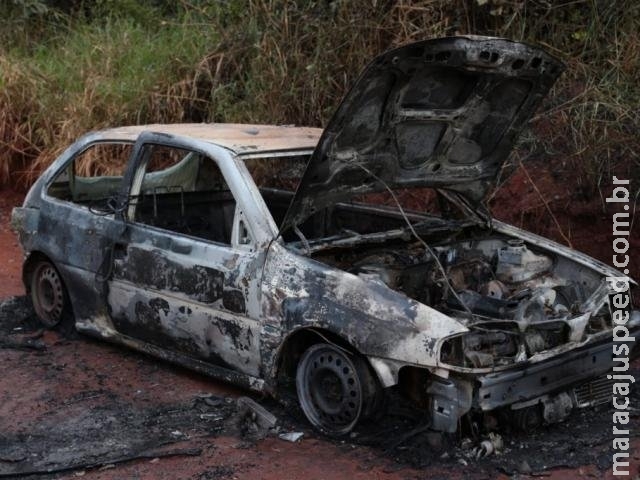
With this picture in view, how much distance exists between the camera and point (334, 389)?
5.03 m

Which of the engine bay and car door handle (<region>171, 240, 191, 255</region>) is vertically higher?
car door handle (<region>171, 240, 191, 255</region>)

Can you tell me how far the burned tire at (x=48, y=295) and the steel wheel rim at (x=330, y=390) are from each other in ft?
7.42

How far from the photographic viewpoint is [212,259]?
5.39 meters

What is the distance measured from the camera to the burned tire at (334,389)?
4828 millimetres

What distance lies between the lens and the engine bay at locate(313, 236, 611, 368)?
4742 mm

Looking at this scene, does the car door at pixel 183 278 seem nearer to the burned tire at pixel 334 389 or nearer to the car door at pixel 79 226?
the car door at pixel 79 226

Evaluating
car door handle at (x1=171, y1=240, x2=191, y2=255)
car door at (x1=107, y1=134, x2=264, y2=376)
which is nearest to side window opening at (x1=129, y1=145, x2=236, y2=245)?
car door at (x1=107, y1=134, x2=264, y2=376)

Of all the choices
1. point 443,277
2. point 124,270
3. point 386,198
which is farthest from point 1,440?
point 386,198

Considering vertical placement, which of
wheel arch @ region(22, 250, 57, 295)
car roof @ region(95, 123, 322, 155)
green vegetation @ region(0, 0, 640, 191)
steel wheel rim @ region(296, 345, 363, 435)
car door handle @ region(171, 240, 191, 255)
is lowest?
steel wheel rim @ region(296, 345, 363, 435)

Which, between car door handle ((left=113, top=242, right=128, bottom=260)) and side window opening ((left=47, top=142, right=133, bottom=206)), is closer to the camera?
car door handle ((left=113, top=242, right=128, bottom=260))

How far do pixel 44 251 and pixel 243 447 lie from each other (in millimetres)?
2404

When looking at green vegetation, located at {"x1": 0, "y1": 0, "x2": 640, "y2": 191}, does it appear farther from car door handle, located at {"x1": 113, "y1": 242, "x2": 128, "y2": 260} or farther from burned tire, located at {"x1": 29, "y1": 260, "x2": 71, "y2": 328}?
car door handle, located at {"x1": 113, "y1": 242, "x2": 128, "y2": 260}

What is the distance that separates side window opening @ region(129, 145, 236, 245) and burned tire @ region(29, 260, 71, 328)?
84cm

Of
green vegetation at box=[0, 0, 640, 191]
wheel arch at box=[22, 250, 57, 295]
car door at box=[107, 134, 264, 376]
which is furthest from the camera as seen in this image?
green vegetation at box=[0, 0, 640, 191]
